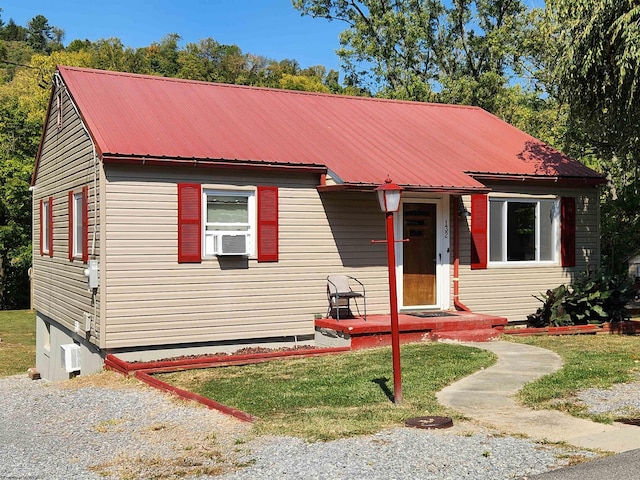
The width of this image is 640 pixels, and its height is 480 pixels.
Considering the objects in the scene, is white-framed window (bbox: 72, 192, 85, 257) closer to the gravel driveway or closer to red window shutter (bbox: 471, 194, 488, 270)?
the gravel driveway

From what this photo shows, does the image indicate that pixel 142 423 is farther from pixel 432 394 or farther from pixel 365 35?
pixel 365 35

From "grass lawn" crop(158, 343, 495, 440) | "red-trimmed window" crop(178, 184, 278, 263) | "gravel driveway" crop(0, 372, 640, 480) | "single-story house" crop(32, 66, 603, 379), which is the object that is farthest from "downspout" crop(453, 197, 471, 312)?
"gravel driveway" crop(0, 372, 640, 480)

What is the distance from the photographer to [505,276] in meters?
15.0

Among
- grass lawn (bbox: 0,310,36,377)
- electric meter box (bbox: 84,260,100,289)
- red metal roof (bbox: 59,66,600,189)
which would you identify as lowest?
grass lawn (bbox: 0,310,36,377)

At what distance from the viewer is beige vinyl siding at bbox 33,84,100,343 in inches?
509

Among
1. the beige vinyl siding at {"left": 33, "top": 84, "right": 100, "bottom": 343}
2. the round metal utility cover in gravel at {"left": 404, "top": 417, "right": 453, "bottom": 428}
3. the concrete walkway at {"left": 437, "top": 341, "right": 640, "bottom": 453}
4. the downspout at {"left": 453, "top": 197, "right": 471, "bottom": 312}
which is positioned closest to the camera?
the concrete walkway at {"left": 437, "top": 341, "right": 640, "bottom": 453}

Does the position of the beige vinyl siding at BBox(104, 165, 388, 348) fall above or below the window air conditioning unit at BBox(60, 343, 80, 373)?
above

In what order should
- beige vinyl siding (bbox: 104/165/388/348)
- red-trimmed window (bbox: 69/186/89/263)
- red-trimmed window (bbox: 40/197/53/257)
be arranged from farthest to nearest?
red-trimmed window (bbox: 40/197/53/257), red-trimmed window (bbox: 69/186/89/263), beige vinyl siding (bbox: 104/165/388/348)

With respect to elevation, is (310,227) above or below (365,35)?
below

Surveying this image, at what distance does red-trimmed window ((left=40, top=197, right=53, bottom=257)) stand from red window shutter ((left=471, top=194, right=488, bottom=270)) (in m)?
8.68

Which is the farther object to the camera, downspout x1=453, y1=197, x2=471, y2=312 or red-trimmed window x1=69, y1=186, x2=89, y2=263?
downspout x1=453, y1=197, x2=471, y2=312

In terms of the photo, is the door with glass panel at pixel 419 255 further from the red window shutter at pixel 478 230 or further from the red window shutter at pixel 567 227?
the red window shutter at pixel 567 227

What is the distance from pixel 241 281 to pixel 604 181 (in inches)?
316

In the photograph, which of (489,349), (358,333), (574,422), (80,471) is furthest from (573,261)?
(80,471)
